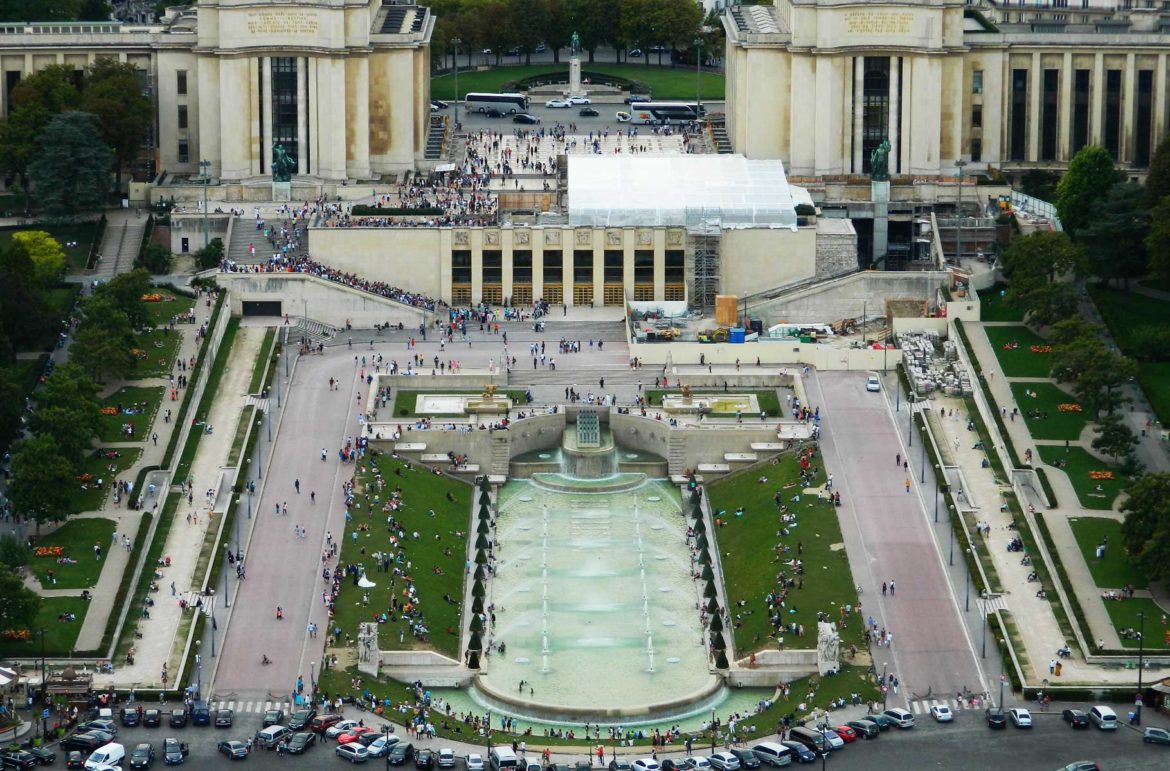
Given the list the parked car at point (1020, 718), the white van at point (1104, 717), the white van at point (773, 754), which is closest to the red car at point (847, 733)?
the white van at point (773, 754)

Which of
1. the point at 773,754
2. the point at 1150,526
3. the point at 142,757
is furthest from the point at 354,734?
the point at 1150,526

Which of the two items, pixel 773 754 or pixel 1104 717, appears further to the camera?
pixel 1104 717

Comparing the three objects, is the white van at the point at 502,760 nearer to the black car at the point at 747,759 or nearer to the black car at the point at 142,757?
the black car at the point at 747,759

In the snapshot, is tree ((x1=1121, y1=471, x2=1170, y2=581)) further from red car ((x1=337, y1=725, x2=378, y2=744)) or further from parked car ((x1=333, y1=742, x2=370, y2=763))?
parked car ((x1=333, y1=742, x2=370, y2=763))

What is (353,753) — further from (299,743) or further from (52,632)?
(52,632)

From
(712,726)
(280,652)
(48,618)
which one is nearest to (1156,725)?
(712,726)

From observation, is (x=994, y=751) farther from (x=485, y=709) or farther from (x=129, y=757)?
(x=129, y=757)
